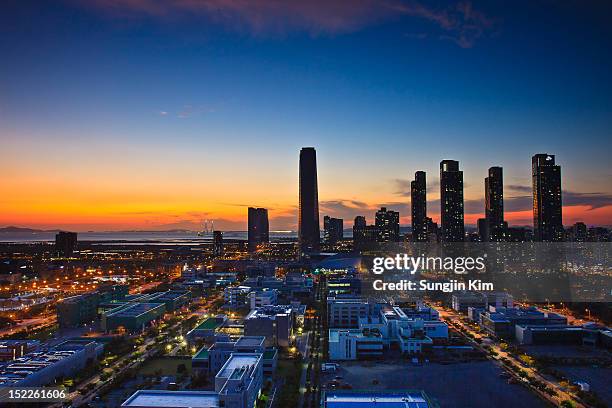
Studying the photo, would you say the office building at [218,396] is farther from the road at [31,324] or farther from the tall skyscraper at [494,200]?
the tall skyscraper at [494,200]

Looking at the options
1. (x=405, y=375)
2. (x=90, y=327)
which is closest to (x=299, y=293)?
(x=90, y=327)

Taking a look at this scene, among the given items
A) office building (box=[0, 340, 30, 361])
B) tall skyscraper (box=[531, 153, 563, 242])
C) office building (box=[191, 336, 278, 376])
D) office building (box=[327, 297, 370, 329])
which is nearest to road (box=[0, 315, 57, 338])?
office building (box=[0, 340, 30, 361])

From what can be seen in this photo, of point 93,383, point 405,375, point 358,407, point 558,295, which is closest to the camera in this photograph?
point 358,407

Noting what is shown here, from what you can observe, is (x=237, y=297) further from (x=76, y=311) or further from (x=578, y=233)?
(x=578, y=233)

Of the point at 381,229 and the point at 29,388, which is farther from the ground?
the point at 381,229

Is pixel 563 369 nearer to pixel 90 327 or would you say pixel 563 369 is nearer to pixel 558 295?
pixel 558 295

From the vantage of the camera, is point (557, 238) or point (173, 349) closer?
point (173, 349)
